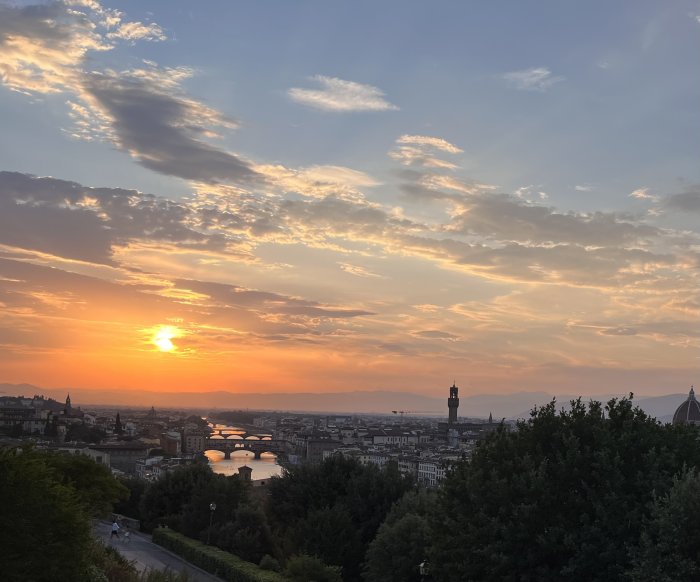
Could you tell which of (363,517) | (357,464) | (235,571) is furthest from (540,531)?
(357,464)

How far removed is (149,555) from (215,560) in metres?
5.94

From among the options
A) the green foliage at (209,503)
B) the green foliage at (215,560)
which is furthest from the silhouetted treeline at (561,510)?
the green foliage at (209,503)

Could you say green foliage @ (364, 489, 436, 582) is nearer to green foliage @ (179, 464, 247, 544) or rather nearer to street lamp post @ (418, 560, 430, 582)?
street lamp post @ (418, 560, 430, 582)

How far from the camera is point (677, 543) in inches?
719

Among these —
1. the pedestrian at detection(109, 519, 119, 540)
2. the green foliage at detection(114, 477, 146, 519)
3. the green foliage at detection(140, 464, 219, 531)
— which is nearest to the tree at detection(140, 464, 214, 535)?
the green foliage at detection(140, 464, 219, 531)

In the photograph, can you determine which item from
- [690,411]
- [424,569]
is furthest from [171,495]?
[690,411]

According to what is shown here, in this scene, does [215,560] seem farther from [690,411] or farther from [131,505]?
[690,411]

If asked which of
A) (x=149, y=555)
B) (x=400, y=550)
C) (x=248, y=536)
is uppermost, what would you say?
(x=400, y=550)

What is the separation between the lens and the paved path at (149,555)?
106 feet

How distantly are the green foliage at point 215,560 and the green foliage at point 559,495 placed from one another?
6.98 m

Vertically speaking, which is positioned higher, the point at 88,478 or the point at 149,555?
the point at 88,478

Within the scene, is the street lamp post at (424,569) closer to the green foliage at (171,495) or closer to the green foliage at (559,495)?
the green foliage at (559,495)

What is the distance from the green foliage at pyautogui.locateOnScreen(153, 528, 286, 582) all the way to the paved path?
0.94ft

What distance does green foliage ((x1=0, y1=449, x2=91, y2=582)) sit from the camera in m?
15.7
